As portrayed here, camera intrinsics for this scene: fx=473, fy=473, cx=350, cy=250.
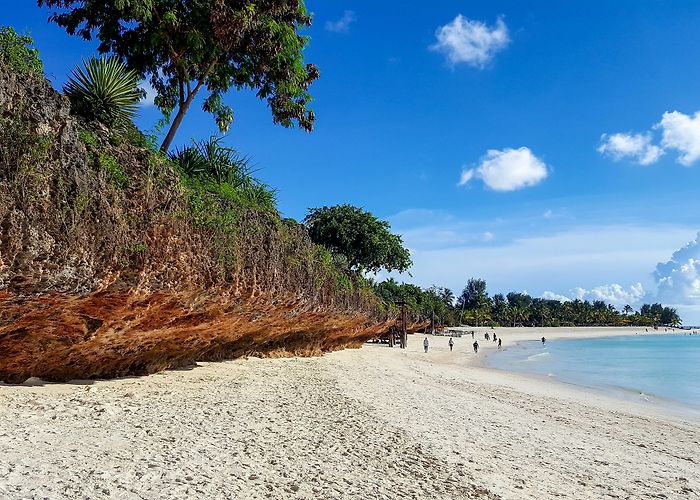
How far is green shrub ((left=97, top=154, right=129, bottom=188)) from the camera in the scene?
7.98 metres

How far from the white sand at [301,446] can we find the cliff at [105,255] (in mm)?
912

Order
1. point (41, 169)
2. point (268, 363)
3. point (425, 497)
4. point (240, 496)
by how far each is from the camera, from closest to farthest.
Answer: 1. point (240, 496)
2. point (425, 497)
3. point (41, 169)
4. point (268, 363)

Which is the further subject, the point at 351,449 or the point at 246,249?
the point at 246,249

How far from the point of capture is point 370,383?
1698 centimetres

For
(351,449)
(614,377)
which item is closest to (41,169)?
(351,449)

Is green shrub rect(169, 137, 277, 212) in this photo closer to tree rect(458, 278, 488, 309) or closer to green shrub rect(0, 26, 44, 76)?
green shrub rect(0, 26, 44, 76)

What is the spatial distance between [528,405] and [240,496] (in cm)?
1285

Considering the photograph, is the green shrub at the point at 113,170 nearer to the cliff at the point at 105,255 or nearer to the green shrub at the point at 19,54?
the cliff at the point at 105,255

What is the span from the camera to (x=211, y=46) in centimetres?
1305

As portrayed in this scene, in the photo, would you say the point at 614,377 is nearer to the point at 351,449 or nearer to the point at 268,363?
the point at 268,363

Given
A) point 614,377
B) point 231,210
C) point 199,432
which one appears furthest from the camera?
point 614,377

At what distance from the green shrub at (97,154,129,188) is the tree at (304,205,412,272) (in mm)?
31761

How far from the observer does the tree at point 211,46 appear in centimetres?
1238

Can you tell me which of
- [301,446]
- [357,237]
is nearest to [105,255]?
[301,446]
